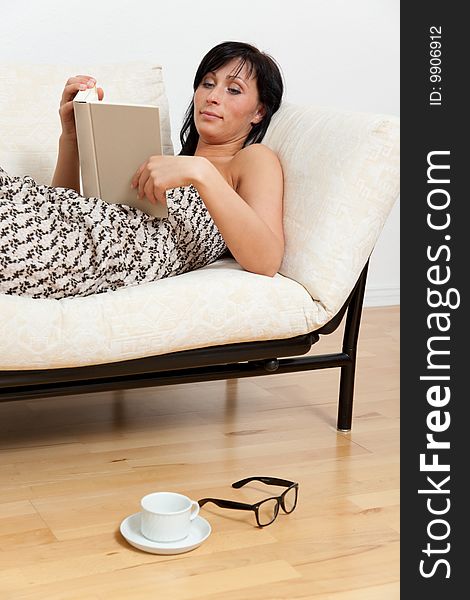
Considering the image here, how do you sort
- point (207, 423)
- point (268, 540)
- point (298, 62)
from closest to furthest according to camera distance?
point (268, 540), point (207, 423), point (298, 62)

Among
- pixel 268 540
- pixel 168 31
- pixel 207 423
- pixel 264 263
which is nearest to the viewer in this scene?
pixel 268 540

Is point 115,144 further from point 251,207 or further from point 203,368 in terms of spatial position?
point 203,368

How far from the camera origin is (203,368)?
2.18m

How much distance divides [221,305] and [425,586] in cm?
75

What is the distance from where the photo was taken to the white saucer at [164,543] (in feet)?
5.54

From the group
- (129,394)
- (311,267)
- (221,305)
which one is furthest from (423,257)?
(129,394)

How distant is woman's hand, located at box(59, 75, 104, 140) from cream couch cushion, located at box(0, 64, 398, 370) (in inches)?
8.8

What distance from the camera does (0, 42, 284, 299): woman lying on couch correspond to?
2023 millimetres

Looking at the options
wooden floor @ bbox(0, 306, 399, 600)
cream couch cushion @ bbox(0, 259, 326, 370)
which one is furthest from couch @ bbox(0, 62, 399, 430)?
wooden floor @ bbox(0, 306, 399, 600)

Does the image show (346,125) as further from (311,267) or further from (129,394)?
(129,394)

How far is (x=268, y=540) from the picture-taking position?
1.78 m

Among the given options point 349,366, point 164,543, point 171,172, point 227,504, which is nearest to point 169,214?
point 171,172

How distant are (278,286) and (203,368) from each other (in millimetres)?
256

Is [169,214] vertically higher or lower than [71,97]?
lower
